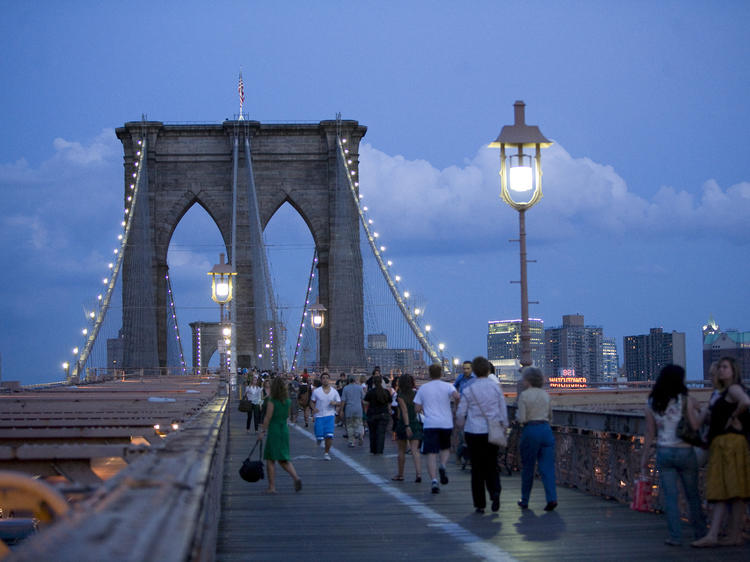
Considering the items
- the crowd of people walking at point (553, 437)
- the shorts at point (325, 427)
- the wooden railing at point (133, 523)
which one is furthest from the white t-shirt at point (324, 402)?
the wooden railing at point (133, 523)

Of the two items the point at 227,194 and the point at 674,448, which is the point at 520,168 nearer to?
the point at 674,448

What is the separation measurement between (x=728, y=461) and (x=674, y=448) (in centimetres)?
42

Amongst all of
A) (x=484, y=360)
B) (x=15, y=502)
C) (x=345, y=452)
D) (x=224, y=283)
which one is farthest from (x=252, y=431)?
(x=15, y=502)

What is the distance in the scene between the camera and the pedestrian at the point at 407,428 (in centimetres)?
1170

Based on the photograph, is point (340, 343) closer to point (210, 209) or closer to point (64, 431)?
point (210, 209)

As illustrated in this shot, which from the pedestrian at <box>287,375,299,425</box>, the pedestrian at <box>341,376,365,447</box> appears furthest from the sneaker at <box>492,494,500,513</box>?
the pedestrian at <box>287,375,299,425</box>

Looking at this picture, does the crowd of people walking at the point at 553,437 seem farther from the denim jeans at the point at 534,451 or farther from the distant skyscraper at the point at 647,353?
the distant skyscraper at the point at 647,353

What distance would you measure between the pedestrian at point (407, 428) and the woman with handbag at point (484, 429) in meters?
2.46

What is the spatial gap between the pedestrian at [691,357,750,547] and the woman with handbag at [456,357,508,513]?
2261mm

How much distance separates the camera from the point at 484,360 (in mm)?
9336

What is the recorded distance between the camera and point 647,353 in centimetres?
4144

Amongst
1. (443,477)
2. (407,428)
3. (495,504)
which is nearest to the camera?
(495,504)

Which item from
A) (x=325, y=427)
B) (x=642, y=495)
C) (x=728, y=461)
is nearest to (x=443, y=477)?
(x=642, y=495)

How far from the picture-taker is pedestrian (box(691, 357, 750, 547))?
6676 millimetres
